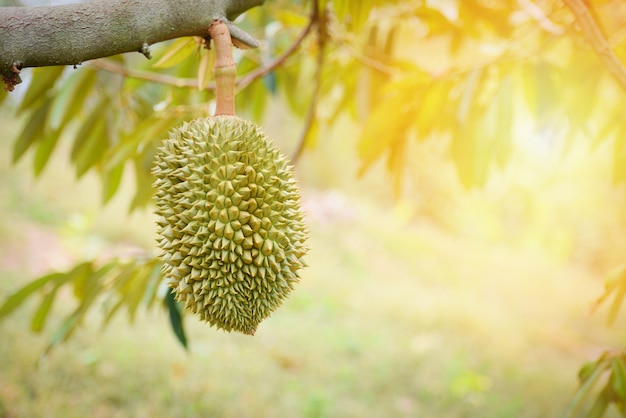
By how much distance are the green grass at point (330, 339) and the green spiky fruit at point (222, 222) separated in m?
0.94

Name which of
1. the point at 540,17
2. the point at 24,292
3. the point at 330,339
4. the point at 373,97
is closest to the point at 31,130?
the point at 24,292

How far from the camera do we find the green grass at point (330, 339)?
266cm

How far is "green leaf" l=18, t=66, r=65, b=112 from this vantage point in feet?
4.09

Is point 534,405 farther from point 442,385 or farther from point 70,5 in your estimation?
point 70,5

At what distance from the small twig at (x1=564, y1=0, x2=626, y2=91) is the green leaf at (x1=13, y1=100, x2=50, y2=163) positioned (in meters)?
1.35

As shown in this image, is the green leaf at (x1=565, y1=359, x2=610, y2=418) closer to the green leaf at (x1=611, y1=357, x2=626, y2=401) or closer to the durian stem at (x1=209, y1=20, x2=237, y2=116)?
the green leaf at (x1=611, y1=357, x2=626, y2=401)

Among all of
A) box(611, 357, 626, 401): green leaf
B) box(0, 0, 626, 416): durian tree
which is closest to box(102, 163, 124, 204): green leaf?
box(0, 0, 626, 416): durian tree

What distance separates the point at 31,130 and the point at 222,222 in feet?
3.37

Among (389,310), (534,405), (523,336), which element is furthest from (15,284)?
(523,336)

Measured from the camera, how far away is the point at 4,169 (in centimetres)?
578

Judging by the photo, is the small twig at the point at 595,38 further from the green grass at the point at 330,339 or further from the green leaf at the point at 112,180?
the green grass at the point at 330,339

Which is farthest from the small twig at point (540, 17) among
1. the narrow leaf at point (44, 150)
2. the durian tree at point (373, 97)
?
the narrow leaf at point (44, 150)

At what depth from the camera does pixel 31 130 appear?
1507 mm

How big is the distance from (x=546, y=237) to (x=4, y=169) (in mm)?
6761
